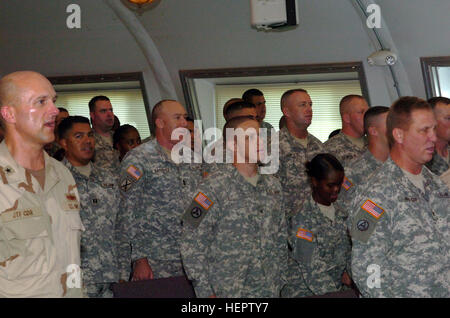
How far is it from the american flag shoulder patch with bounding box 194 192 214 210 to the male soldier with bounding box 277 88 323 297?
1.13 meters

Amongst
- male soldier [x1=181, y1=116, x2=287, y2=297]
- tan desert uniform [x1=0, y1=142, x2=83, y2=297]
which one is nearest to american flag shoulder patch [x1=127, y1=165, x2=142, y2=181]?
male soldier [x1=181, y1=116, x2=287, y2=297]

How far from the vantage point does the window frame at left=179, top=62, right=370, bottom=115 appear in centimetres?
677

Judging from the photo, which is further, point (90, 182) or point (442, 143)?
point (442, 143)

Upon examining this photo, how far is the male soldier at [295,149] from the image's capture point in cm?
453

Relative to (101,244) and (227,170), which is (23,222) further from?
(101,244)

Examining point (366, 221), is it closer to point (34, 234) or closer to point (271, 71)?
point (34, 234)

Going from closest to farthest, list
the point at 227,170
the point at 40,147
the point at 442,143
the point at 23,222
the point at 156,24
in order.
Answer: the point at 23,222 → the point at 40,147 → the point at 227,170 → the point at 442,143 → the point at 156,24

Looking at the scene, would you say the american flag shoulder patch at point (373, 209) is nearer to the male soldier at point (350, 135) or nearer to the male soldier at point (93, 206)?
the male soldier at point (93, 206)

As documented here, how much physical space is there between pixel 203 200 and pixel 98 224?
98 cm

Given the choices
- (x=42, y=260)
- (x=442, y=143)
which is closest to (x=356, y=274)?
(x=42, y=260)

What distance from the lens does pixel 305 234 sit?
11.8 feet
